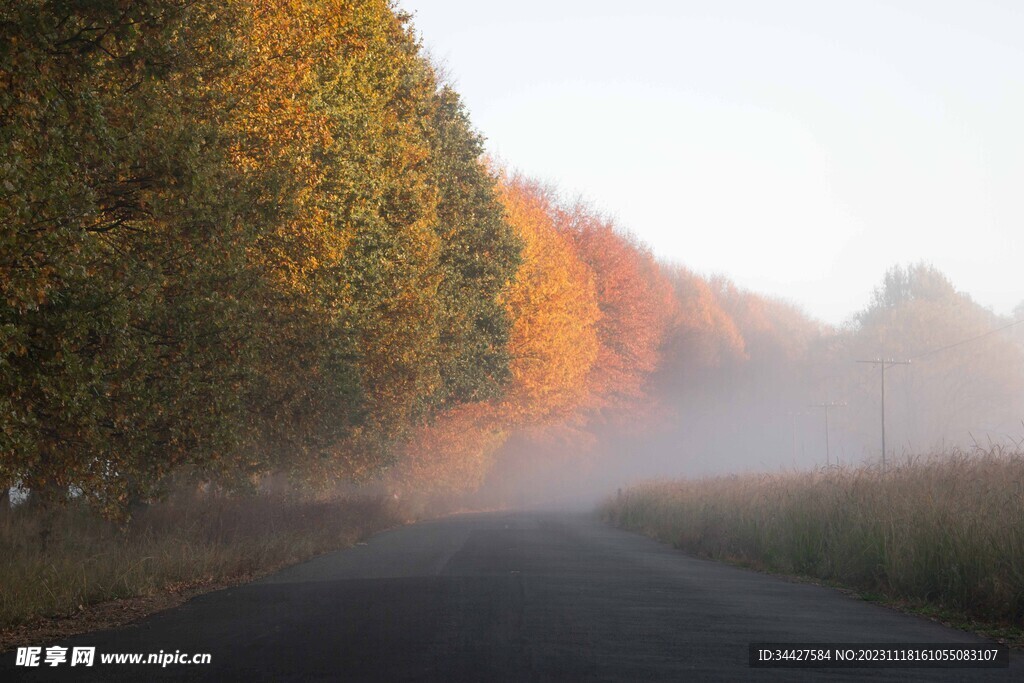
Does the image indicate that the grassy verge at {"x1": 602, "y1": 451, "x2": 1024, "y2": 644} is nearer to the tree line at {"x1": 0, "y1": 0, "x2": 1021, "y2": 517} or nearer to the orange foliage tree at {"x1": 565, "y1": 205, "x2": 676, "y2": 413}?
the tree line at {"x1": 0, "y1": 0, "x2": 1021, "y2": 517}

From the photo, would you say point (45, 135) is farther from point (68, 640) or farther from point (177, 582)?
point (177, 582)

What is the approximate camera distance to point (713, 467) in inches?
4498

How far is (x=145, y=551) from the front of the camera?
18.4 m

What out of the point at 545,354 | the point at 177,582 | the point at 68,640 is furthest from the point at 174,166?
the point at 545,354

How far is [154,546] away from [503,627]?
10.5m

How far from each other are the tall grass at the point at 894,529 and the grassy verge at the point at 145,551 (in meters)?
9.86

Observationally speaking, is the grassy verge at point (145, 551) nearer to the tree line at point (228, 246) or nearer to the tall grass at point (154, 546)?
the tall grass at point (154, 546)

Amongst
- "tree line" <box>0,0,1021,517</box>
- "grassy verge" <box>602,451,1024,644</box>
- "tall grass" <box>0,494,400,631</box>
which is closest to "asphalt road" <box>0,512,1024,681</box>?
"grassy verge" <box>602,451,1024,644</box>

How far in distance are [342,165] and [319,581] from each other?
10292 millimetres

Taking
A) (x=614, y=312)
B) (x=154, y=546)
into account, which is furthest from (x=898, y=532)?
(x=614, y=312)

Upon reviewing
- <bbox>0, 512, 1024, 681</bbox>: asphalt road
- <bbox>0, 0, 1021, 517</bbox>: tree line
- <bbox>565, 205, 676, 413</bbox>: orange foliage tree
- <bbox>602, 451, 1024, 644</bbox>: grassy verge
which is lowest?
<bbox>0, 512, 1024, 681</bbox>: asphalt road

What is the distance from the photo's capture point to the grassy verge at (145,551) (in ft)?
42.1

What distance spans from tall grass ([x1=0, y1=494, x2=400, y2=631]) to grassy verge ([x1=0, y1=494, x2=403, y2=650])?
0.06ft

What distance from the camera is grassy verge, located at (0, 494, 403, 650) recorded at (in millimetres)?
12845
